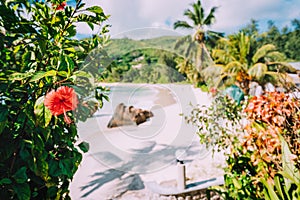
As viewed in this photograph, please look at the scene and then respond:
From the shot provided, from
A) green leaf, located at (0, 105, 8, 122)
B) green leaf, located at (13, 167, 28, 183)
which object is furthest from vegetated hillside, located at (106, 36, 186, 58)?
green leaf, located at (13, 167, 28, 183)

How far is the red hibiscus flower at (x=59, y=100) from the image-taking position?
2.09 feet

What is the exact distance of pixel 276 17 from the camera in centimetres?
3222

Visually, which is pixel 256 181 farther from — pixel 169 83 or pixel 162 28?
pixel 162 28

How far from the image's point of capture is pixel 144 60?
903 millimetres

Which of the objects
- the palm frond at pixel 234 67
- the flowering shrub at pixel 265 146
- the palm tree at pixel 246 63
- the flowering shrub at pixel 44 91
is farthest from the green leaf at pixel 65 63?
the palm frond at pixel 234 67

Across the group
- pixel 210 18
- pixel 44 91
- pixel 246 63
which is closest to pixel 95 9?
pixel 44 91

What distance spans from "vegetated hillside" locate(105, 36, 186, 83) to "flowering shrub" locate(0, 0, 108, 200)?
63 mm

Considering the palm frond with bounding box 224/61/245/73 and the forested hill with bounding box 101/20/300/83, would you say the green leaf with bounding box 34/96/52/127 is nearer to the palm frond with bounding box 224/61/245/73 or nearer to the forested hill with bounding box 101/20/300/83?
the forested hill with bounding box 101/20/300/83

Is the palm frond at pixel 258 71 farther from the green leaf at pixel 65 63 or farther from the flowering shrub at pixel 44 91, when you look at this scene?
the green leaf at pixel 65 63

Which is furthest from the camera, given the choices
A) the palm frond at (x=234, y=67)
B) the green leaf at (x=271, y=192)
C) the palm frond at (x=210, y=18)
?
the palm frond at (x=210, y=18)

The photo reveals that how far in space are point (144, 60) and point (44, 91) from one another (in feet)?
1.21

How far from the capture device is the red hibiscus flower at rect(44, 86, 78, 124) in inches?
25.1

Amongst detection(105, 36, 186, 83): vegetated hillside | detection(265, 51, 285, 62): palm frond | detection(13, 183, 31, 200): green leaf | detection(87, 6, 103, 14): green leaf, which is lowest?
detection(265, 51, 285, 62): palm frond

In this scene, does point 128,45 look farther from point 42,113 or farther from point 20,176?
point 20,176
